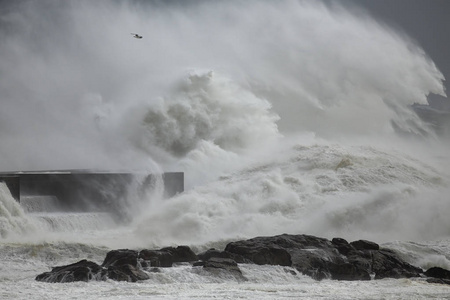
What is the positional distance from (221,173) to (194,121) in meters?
3.21

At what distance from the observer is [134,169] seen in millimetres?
24844

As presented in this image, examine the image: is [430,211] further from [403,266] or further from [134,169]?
[134,169]

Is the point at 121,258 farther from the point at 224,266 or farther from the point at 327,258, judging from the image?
the point at 327,258

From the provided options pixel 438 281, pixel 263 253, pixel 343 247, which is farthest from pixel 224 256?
pixel 438 281

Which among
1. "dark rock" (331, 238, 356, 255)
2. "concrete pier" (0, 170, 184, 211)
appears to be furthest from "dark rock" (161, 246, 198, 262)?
"concrete pier" (0, 170, 184, 211)

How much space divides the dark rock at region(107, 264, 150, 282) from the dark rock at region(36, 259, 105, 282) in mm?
188

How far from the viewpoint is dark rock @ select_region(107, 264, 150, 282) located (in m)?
13.8

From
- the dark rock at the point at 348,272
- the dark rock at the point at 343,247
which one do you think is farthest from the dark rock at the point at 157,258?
the dark rock at the point at 343,247

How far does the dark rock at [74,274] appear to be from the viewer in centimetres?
1375

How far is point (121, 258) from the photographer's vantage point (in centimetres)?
1487

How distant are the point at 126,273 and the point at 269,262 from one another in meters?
2.89

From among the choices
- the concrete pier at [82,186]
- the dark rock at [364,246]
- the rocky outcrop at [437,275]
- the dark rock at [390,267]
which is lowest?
the rocky outcrop at [437,275]

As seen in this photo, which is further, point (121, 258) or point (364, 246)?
point (364, 246)

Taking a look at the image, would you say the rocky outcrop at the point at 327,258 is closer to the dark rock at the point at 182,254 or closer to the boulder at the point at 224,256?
the boulder at the point at 224,256
